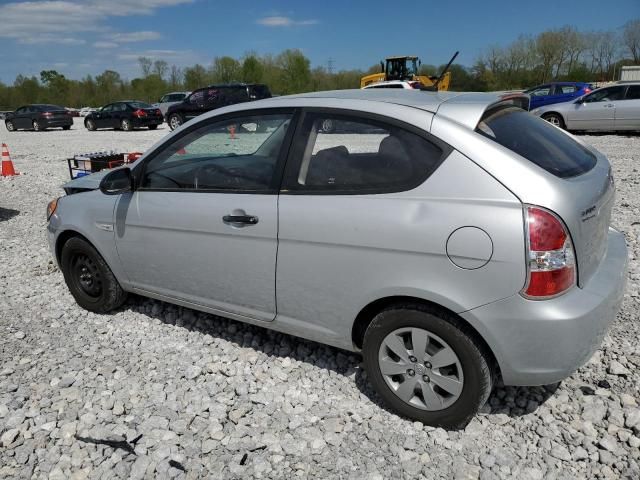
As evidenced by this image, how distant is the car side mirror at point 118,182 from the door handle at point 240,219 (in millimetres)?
945

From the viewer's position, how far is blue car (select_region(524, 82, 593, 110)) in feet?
63.4

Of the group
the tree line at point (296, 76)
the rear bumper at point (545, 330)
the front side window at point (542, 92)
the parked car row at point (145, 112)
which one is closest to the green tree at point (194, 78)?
the tree line at point (296, 76)

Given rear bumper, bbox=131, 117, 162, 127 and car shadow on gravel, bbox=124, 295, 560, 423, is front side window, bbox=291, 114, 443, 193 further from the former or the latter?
rear bumper, bbox=131, 117, 162, 127

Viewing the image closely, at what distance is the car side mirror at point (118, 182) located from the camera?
11.7 ft

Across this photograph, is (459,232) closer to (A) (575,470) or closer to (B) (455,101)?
(B) (455,101)

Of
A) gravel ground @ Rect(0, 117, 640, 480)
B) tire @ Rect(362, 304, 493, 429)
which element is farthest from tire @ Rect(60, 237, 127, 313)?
tire @ Rect(362, 304, 493, 429)

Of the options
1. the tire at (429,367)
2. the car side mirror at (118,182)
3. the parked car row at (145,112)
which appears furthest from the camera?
the parked car row at (145,112)

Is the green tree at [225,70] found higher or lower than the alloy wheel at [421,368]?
higher

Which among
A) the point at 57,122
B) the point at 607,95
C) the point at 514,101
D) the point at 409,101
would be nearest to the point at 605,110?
the point at 607,95

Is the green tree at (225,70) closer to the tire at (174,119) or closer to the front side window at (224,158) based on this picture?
the tire at (174,119)

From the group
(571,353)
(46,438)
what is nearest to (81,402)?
(46,438)

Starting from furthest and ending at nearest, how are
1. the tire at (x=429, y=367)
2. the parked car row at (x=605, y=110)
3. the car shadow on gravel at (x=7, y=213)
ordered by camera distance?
the parked car row at (x=605, y=110) → the car shadow on gravel at (x=7, y=213) → the tire at (x=429, y=367)

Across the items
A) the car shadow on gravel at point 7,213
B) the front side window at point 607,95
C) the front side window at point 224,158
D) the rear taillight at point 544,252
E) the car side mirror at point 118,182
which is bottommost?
the car shadow on gravel at point 7,213

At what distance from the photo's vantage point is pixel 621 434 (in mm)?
2656
